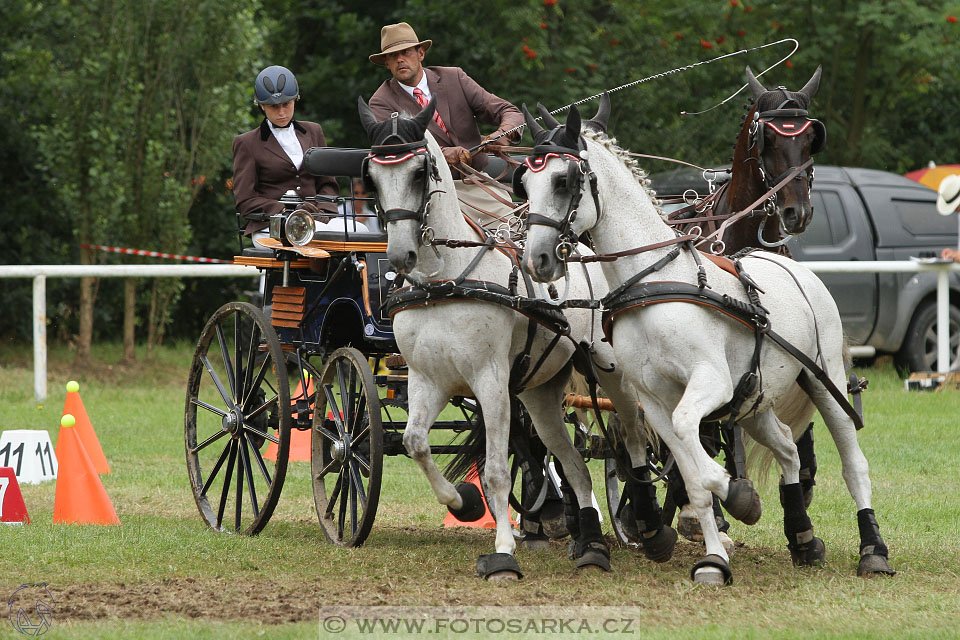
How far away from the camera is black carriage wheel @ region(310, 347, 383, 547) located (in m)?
6.62

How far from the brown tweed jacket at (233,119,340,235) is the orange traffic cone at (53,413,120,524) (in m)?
1.67

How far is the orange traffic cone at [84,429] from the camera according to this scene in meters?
8.91

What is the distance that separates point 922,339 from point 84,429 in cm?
900

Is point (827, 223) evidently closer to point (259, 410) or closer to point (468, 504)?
point (259, 410)

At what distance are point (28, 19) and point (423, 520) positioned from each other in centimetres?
1091

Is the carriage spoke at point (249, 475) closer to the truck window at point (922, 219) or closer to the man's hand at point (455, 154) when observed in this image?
the man's hand at point (455, 154)

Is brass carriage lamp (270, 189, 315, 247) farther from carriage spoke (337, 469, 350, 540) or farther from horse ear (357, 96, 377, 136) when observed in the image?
carriage spoke (337, 469, 350, 540)

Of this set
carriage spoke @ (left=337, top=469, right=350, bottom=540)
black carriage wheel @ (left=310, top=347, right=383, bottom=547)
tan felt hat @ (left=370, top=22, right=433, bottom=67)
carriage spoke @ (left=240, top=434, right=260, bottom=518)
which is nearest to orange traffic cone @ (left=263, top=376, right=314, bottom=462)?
carriage spoke @ (left=240, top=434, right=260, bottom=518)

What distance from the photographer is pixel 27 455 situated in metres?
9.12

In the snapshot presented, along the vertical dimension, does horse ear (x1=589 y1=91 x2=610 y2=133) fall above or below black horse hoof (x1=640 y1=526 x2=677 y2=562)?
above

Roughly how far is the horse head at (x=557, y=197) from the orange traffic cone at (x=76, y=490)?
341 cm

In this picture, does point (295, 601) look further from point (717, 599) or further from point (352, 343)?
point (352, 343)

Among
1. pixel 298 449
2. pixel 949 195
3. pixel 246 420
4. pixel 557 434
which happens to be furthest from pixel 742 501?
pixel 949 195

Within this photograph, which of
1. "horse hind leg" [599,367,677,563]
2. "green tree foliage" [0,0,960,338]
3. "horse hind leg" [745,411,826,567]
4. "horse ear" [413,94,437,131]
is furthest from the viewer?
"green tree foliage" [0,0,960,338]
